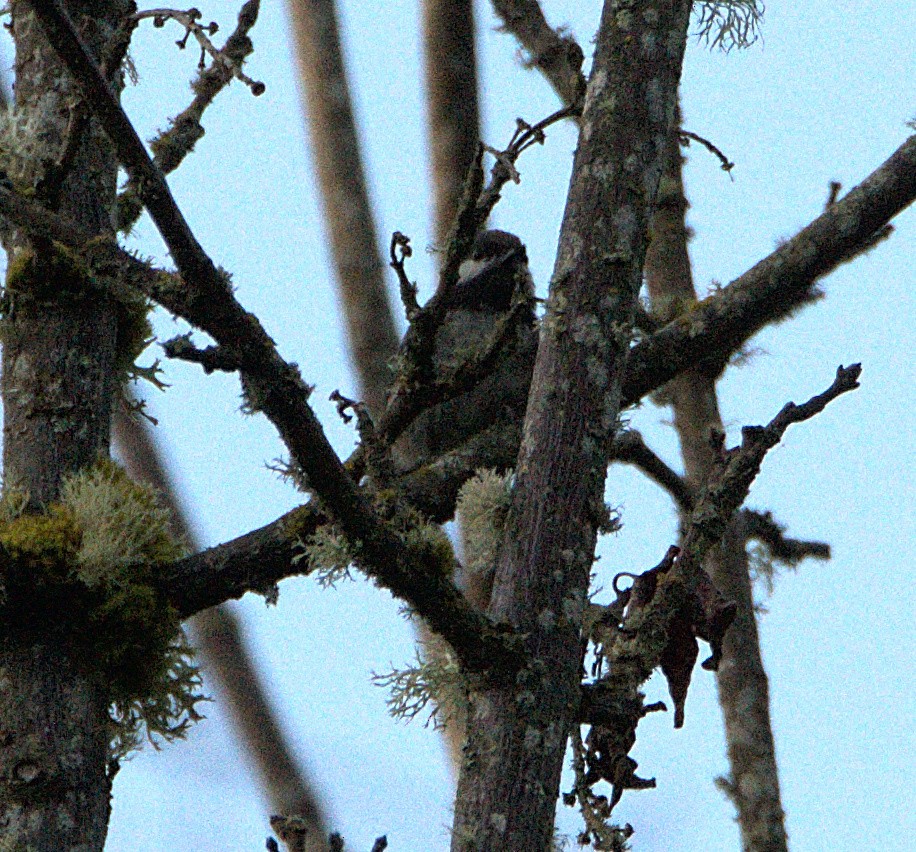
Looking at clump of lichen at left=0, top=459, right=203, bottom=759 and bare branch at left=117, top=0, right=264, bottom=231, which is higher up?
bare branch at left=117, top=0, right=264, bottom=231

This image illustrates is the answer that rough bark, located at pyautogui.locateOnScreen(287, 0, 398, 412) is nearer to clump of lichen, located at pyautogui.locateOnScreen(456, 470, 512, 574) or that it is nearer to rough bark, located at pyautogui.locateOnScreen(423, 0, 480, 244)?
rough bark, located at pyautogui.locateOnScreen(423, 0, 480, 244)

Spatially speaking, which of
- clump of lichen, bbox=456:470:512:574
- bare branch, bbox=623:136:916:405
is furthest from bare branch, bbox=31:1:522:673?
bare branch, bbox=623:136:916:405

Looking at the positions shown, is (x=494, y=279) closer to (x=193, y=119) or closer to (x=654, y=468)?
(x=654, y=468)

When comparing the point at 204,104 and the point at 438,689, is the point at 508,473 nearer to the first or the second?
the point at 438,689

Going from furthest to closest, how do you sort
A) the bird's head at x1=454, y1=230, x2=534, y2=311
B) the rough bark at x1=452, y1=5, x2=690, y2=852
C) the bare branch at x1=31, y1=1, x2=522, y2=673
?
the bird's head at x1=454, y1=230, x2=534, y2=311
the rough bark at x1=452, y1=5, x2=690, y2=852
the bare branch at x1=31, y1=1, x2=522, y2=673

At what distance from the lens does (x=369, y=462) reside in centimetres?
178

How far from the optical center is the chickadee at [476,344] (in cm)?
283

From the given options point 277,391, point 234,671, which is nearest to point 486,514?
point 277,391

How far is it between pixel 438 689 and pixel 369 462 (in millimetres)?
325

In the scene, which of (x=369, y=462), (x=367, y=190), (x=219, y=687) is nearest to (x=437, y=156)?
(x=367, y=190)

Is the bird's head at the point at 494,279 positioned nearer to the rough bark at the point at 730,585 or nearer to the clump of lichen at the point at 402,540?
the rough bark at the point at 730,585

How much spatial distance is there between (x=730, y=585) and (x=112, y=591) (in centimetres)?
168

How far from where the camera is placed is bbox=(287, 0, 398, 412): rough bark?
→ 127 inches

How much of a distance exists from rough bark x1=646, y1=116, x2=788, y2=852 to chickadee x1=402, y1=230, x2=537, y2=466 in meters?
0.35
